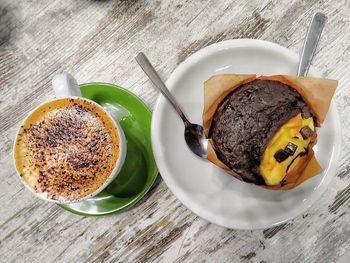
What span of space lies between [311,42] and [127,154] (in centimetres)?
47

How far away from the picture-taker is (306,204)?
0.90 metres

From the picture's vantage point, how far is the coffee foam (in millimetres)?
861

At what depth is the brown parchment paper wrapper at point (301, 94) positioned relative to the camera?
0.81 metres

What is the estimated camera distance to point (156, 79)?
3.11ft

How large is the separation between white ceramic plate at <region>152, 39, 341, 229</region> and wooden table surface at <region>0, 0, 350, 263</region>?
105 millimetres

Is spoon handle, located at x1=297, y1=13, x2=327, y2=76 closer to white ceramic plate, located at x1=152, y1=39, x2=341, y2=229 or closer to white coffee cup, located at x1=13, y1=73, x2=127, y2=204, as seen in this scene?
white ceramic plate, located at x1=152, y1=39, x2=341, y2=229

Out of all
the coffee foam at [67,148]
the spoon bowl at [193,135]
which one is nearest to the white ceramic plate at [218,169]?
the spoon bowl at [193,135]

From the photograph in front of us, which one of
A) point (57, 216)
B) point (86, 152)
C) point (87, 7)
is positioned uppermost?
point (87, 7)

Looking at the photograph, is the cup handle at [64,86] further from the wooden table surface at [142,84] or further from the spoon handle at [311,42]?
the spoon handle at [311,42]

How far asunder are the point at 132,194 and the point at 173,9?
445 mm

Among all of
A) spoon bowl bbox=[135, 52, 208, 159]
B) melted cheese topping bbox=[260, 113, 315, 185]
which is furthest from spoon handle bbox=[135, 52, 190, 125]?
melted cheese topping bbox=[260, 113, 315, 185]

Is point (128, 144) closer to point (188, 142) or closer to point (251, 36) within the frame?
point (188, 142)

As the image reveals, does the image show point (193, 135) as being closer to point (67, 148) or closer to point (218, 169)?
point (218, 169)

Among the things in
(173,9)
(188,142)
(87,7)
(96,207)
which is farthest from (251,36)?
(96,207)
